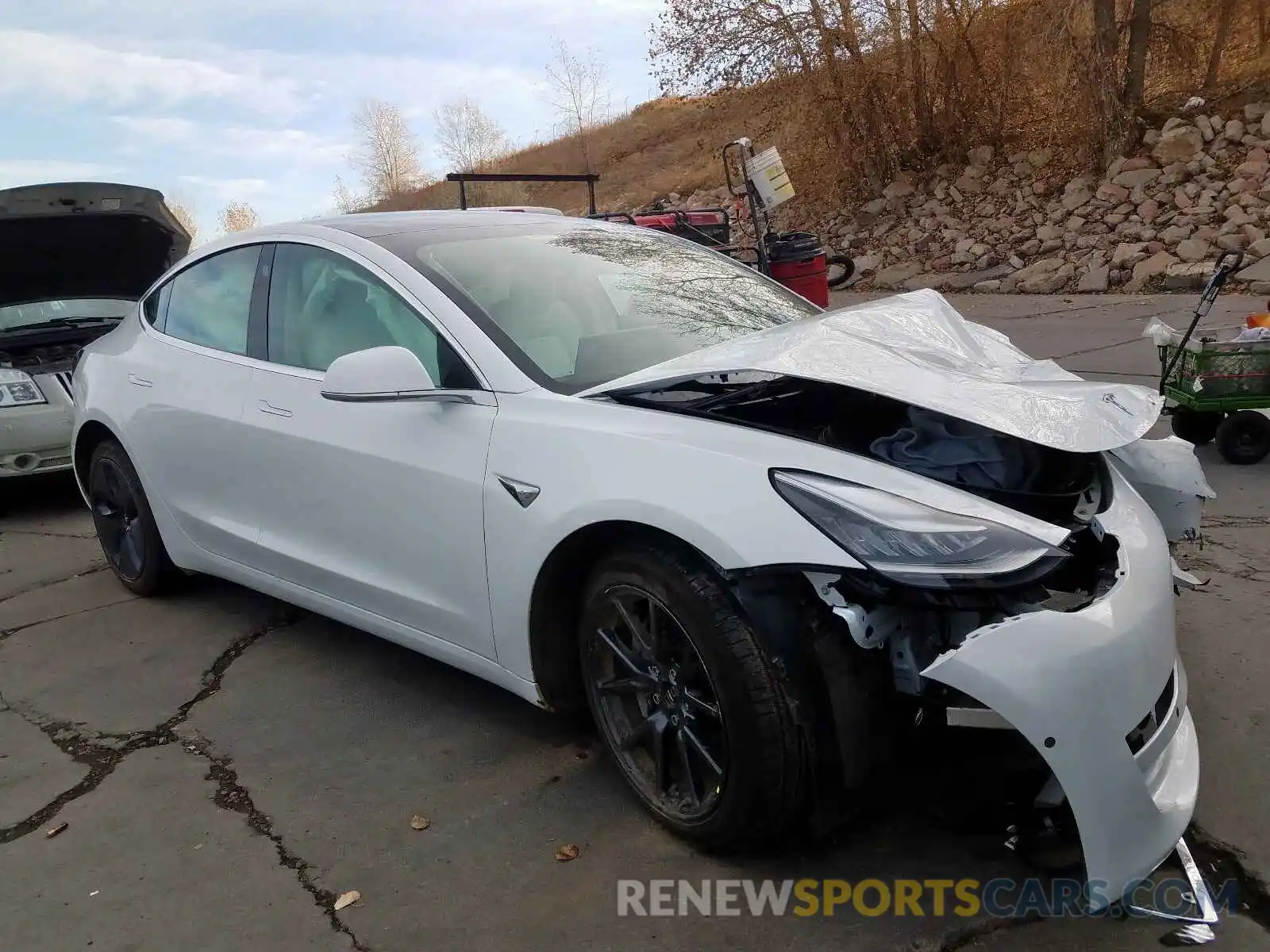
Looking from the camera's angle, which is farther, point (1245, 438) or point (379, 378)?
point (1245, 438)

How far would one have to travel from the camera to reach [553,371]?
2.92m

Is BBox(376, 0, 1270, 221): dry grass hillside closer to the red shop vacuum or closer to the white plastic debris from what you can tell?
the red shop vacuum

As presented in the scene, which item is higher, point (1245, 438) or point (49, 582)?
point (1245, 438)

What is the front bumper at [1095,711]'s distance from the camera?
1909mm

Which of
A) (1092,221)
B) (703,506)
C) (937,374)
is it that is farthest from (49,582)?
(1092,221)

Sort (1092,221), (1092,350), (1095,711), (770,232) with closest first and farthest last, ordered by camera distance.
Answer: (1095,711)
(1092,350)
(770,232)
(1092,221)

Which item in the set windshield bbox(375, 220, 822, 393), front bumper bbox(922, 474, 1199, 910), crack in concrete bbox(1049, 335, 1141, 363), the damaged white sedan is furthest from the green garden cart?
front bumper bbox(922, 474, 1199, 910)

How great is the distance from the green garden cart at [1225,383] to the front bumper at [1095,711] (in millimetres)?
3446

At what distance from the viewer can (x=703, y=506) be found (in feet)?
7.48

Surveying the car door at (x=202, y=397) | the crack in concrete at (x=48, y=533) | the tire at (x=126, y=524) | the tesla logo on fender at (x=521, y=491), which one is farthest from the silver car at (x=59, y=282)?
the tesla logo on fender at (x=521, y=491)

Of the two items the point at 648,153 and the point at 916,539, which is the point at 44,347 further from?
the point at 648,153

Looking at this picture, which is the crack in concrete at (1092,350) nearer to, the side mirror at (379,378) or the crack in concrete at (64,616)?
the side mirror at (379,378)

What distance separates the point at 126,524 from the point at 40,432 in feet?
7.18

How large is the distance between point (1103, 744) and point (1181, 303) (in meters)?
10.0
